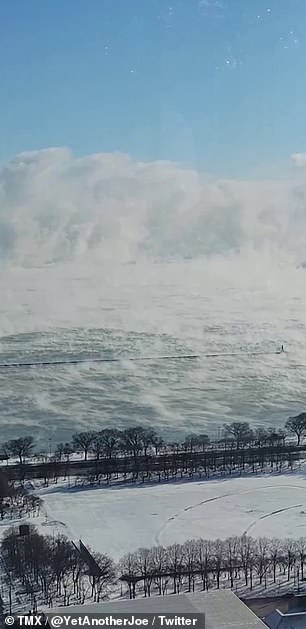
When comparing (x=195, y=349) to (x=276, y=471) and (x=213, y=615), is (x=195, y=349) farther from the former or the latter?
(x=213, y=615)

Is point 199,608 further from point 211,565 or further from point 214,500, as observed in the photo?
point 214,500

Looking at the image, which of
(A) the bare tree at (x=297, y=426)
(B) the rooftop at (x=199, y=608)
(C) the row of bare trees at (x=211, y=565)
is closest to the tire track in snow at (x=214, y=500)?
(C) the row of bare trees at (x=211, y=565)

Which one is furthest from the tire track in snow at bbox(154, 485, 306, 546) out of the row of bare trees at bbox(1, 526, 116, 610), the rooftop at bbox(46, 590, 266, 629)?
the rooftop at bbox(46, 590, 266, 629)

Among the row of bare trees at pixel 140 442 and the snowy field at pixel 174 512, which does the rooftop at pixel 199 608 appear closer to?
the snowy field at pixel 174 512

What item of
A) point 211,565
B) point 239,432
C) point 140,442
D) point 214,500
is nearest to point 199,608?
point 211,565

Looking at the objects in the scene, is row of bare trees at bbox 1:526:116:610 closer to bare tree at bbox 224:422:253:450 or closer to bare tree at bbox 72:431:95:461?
bare tree at bbox 72:431:95:461

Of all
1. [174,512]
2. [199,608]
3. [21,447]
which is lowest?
[199,608]
